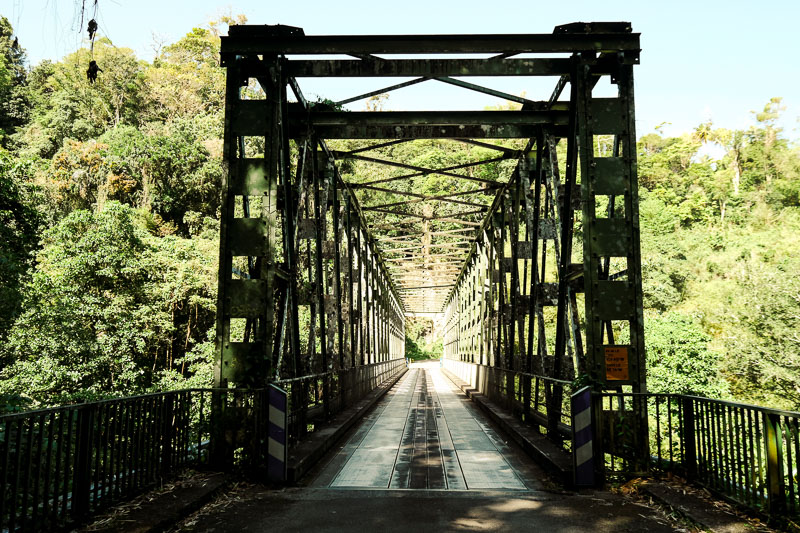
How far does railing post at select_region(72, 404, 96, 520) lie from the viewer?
3.89 m

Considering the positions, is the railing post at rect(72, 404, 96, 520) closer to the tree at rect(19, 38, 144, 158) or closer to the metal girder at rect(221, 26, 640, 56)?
the metal girder at rect(221, 26, 640, 56)

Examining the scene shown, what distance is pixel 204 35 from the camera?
166 ft

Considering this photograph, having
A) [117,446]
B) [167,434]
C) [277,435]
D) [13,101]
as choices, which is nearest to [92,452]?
[117,446]

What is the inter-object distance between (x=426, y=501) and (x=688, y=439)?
2588mm

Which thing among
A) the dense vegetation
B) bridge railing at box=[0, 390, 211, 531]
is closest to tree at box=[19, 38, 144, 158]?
the dense vegetation

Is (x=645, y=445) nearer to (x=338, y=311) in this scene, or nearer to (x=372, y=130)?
(x=372, y=130)

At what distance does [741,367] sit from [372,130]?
24.1 metres

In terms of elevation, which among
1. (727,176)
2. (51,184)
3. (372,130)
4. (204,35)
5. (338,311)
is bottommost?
(338,311)

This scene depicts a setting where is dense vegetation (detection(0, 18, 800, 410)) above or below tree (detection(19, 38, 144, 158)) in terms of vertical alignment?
below

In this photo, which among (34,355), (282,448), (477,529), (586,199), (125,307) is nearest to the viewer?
(477,529)

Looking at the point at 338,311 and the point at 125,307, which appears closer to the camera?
the point at 338,311

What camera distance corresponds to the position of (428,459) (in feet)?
23.5

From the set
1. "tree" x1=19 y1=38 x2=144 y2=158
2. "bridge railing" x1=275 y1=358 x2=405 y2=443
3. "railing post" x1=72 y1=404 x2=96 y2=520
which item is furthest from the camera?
"tree" x1=19 y1=38 x2=144 y2=158

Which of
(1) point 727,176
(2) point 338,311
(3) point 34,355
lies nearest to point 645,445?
(2) point 338,311
